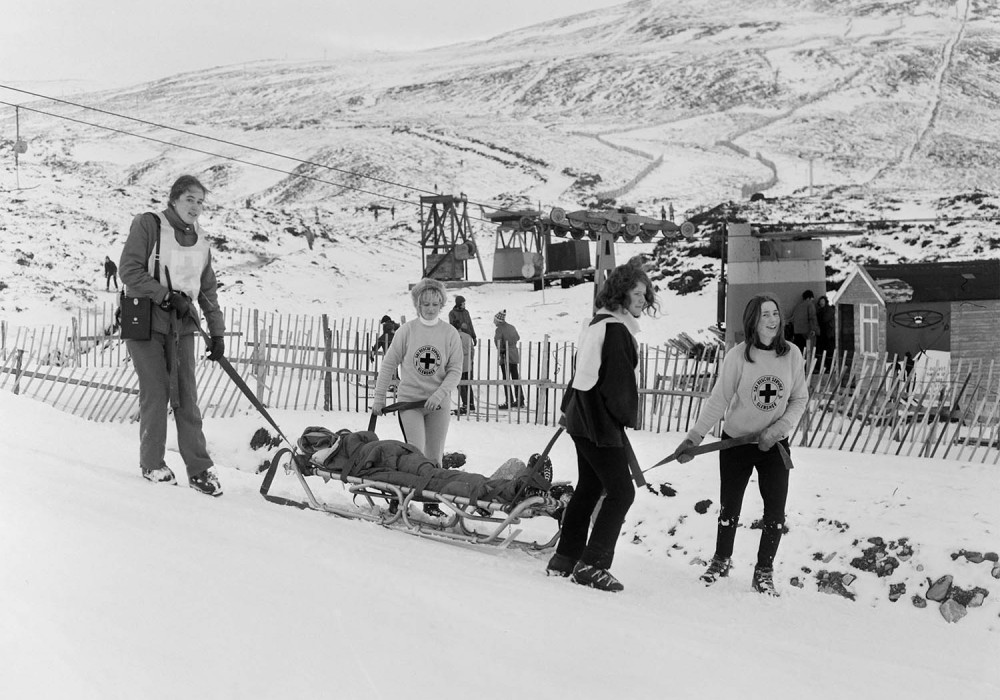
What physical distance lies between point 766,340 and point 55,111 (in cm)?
5446

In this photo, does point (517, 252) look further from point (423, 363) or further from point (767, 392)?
point (767, 392)

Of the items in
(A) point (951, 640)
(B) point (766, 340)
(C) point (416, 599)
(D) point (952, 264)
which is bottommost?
(A) point (951, 640)

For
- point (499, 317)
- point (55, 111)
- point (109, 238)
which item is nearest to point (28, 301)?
point (109, 238)

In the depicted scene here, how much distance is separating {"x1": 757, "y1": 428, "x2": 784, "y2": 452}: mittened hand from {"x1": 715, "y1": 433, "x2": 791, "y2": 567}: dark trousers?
0.29 feet

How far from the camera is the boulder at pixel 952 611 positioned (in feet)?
14.5

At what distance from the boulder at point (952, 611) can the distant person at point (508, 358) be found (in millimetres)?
5451

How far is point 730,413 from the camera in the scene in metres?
4.39

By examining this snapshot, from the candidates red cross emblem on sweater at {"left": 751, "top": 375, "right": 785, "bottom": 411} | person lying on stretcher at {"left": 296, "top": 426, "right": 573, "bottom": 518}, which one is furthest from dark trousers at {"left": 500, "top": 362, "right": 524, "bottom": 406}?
red cross emblem on sweater at {"left": 751, "top": 375, "right": 785, "bottom": 411}

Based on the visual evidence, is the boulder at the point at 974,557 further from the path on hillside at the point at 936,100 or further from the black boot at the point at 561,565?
the path on hillside at the point at 936,100

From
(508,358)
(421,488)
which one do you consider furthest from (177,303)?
(508,358)

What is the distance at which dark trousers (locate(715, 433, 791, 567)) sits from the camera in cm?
429

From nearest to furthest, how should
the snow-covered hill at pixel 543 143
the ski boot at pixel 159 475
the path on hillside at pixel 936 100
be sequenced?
the ski boot at pixel 159 475 < the snow-covered hill at pixel 543 143 < the path on hillside at pixel 936 100

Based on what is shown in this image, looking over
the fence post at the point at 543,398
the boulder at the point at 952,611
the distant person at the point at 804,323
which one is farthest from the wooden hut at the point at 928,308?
the boulder at the point at 952,611

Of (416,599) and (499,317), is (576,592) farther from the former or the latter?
(499,317)
